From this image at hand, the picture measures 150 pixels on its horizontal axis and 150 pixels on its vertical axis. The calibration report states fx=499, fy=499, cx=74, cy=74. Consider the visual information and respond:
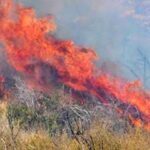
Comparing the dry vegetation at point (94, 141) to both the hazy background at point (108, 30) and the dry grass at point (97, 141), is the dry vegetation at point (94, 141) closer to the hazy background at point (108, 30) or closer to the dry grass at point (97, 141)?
the dry grass at point (97, 141)

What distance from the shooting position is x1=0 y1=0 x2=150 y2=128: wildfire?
15.8m

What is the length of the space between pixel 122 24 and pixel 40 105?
15.8 ft

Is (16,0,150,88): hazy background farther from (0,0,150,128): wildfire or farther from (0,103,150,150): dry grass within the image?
(0,103,150,150): dry grass

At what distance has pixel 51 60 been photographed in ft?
61.0

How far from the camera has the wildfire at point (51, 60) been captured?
51.9 feet

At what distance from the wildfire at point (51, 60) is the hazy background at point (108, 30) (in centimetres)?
61

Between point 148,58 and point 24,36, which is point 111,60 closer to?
point 148,58

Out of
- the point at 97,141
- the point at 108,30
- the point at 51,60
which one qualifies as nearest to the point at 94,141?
the point at 97,141

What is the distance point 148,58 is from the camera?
18516 mm

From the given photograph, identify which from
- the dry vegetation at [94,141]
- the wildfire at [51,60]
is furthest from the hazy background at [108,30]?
the dry vegetation at [94,141]

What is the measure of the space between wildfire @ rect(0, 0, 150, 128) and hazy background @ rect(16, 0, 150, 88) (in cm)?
61

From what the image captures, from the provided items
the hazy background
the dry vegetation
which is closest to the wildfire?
the hazy background

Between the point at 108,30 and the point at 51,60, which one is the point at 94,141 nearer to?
the point at 51,60

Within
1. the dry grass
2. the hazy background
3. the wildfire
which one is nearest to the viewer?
the dry grass
